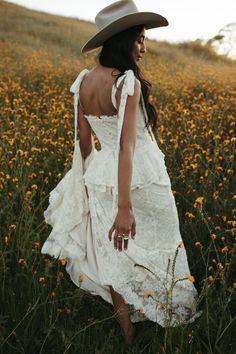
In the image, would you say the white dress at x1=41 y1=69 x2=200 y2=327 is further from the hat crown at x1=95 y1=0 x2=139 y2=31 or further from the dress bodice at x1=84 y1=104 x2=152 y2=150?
the hat crown at x1=95 y1=0 x2=139 y2=31

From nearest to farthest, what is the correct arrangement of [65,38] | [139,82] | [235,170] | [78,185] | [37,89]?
1. [139,82]
2. [78,185]
3. [235,170]
4. [37,89]
5. [65,38]

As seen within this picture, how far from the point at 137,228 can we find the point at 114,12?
3.64 feet

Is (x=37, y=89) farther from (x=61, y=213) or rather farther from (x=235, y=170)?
(x=61, y=213)

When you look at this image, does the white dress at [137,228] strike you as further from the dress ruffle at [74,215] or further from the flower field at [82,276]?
the flower field at [82,276]

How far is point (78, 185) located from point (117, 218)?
639mm

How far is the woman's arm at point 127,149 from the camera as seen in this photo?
7.37 feet

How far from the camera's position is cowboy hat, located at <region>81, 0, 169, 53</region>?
7.39ft

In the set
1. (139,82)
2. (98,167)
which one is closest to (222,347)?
(98,167)

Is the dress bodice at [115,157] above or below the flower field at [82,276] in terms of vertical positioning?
above

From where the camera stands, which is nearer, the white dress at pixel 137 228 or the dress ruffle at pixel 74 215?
the white dress at pixel 137 228

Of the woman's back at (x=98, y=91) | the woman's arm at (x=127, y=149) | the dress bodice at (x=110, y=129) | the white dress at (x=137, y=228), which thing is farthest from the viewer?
the white dress at (x=137, y=228)

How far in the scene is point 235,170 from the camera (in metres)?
4.52

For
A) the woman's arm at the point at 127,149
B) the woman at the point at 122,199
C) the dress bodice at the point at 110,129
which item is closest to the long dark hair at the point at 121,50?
the woman at the point at 122,199

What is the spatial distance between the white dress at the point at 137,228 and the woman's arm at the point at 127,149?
0.66ft
